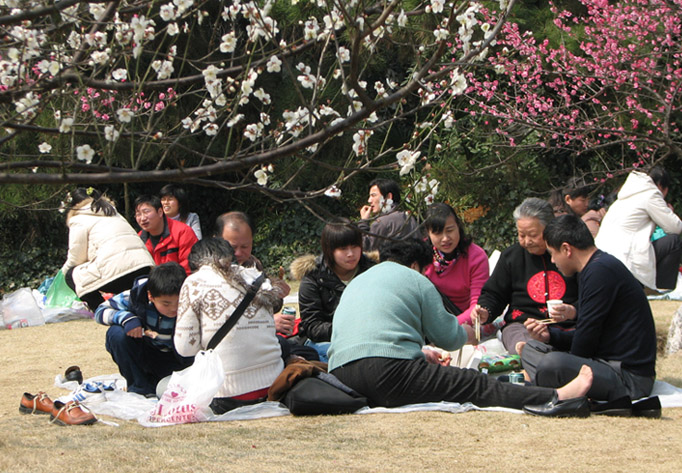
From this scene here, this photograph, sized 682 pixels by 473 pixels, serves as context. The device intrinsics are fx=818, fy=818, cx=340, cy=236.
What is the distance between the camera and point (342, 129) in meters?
2.96

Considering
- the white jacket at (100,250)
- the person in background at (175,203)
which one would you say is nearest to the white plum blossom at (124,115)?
the white jacket at (100,250)

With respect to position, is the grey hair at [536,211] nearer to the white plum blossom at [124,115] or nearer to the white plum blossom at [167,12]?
the white plum blossom at [167,12]

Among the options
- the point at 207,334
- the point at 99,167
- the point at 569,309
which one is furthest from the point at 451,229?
the point at 99,167

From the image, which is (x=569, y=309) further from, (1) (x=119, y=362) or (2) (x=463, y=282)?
(1) (x=119, y=362)

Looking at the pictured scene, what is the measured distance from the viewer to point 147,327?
512 cm

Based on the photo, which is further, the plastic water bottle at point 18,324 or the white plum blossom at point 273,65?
the plastic water bottle at point 18,324

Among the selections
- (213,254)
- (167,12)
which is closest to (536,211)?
(213,254)

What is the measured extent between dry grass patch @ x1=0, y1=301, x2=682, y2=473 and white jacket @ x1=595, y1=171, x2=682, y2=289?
288 cm

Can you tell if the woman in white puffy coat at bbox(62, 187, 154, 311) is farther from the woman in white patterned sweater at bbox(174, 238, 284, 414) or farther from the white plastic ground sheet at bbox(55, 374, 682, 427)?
the woman in white patterned sweater at bbox(174, 238, 284, 414)

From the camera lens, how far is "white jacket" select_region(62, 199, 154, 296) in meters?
7.10

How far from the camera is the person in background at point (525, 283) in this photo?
5.51m

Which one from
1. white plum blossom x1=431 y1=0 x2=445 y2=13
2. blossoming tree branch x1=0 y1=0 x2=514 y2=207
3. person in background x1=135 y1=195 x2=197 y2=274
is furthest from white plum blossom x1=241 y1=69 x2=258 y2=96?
person in background x1=135 y1=195 x2=197 y2=274

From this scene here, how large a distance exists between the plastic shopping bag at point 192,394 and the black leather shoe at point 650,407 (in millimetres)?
2205

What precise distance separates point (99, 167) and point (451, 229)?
357 centimetres
